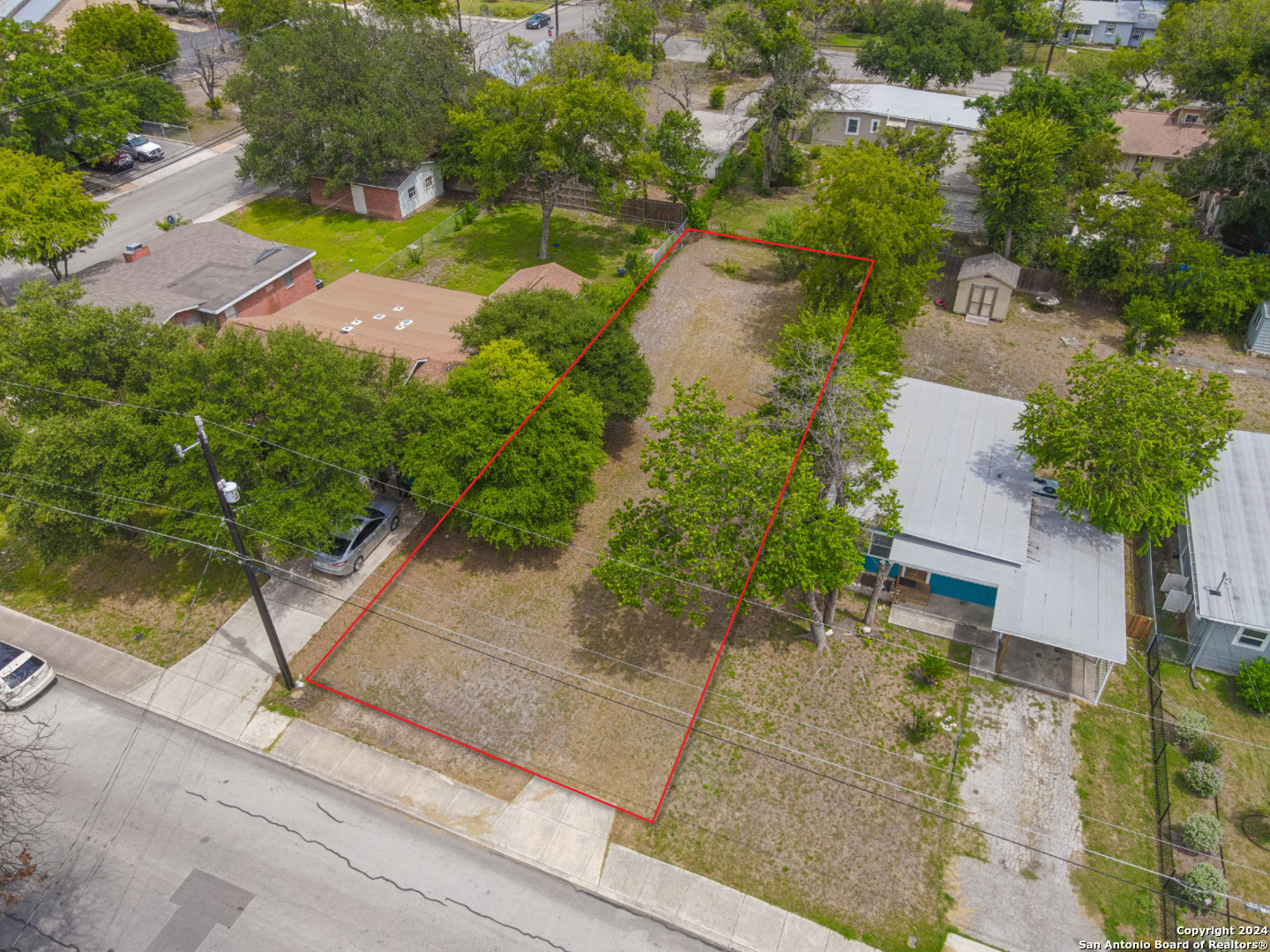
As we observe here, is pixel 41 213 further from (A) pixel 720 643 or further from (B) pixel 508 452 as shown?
(A) pixel 720 643

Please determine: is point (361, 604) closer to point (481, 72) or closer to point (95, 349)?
point (95, 349)

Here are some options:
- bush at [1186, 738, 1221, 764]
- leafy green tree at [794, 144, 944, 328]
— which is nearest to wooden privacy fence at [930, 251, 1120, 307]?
leafy green tree at [794, 144, 944, 328]

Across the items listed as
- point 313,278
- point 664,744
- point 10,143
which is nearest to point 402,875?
point 664,744

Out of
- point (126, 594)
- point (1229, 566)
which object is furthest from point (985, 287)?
point (126, 594)

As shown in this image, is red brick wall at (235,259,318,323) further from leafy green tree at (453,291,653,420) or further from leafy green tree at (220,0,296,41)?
leafy green tree at (220,0,296,41)

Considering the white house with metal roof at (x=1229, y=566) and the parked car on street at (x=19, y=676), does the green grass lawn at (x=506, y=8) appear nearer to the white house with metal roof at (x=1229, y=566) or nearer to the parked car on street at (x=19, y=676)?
the parked car on street at (x=19, y=676)

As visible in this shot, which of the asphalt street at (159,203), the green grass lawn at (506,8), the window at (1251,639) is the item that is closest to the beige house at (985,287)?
the window at (1251,639)
